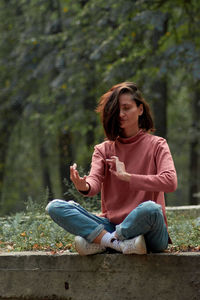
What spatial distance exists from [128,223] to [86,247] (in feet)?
1.32

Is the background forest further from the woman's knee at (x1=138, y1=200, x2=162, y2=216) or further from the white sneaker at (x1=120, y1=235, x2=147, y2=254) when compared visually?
the woman's knee at (x1=138, y1=200, x2=162, y2=216)

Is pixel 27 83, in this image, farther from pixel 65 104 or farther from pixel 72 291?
pixel 72 291

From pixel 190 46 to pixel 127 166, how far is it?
17.8 feet

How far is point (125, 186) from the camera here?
414cm

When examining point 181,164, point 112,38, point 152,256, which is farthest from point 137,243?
point 181,164

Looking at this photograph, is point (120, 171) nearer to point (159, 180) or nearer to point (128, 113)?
point (159, 180)

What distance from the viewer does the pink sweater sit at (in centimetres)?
401

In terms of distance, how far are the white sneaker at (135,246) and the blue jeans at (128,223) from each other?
3 cm

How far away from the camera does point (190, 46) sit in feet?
30.0

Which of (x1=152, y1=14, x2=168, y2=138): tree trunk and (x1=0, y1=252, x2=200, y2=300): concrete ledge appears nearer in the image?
(x1=0, y1=252, x2=200, y2=300): concrete ledge

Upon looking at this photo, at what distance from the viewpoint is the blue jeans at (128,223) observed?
3725mm

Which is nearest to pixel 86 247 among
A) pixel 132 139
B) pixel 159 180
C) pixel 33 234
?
pixel 159 180

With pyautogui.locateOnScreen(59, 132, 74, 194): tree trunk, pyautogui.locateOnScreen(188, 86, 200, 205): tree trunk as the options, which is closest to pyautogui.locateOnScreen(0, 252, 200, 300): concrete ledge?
pyautogui.locateOnScreen(59, 132, 74, 194): tree trunk

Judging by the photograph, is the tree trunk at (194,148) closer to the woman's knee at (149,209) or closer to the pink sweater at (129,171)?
the pink sweater at (129,171)
